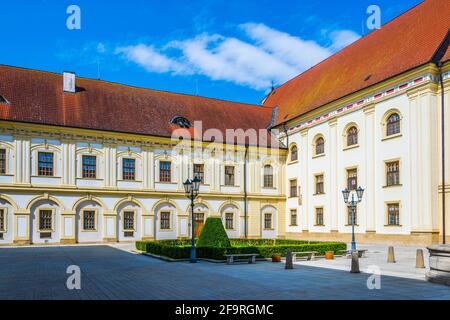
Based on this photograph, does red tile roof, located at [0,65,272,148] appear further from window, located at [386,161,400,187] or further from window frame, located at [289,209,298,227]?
window, located at [386,161,400,187]

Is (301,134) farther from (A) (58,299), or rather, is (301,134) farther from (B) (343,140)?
(A) (58,299)

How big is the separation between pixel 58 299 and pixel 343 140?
25383 millimetres

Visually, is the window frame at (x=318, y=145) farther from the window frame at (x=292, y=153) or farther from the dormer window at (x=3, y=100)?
the dormer window at (x=3, y=100)

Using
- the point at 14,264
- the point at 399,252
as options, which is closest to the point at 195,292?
the point at 14,264

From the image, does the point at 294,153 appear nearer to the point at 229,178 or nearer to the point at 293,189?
the point at 293,189

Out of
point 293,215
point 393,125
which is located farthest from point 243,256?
point 293,215

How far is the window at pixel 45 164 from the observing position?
98.5 ft

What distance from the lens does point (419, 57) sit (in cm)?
2612

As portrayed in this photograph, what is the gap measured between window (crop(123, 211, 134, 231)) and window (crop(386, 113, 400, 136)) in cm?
1853

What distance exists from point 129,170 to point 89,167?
2.87 metres

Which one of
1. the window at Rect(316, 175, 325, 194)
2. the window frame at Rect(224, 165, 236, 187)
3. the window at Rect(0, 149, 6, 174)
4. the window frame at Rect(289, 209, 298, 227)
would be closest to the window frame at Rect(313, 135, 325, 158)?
the window at Rect(316, 175, 325, 194)

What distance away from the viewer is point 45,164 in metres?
30.2

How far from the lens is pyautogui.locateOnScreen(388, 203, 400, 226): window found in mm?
26734

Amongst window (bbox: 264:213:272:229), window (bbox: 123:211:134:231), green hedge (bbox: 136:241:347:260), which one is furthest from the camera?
window (bbox: 264:213:272:229)
